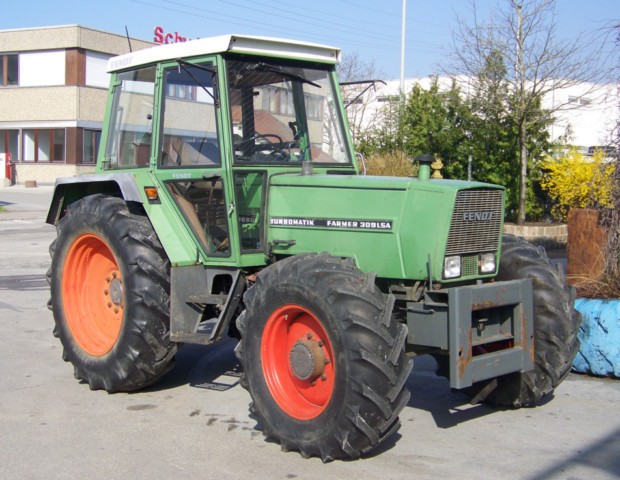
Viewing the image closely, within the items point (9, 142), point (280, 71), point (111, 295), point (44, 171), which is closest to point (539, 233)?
point (280, 71)

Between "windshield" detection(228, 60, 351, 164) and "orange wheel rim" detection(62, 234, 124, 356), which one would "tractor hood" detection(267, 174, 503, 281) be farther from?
"orange wheel rim" detection(62, 234, 124, 356)

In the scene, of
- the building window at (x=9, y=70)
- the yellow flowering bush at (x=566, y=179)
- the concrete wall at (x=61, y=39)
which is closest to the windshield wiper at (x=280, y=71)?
the yellow flowering bush at (x=566, y=179)

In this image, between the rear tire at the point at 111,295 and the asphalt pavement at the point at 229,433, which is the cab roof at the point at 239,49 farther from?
the asphalt pavement at the point at 229,433

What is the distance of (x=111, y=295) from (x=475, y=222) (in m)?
3.28

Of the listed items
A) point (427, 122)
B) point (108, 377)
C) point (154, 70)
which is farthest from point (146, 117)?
point (427, 122)

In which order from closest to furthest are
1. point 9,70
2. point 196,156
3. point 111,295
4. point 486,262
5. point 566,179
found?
1. point 486,262
2. point 196,156
3. point 111,295
4. point 566,179
5. point 9,70

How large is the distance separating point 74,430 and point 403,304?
99.5 inches

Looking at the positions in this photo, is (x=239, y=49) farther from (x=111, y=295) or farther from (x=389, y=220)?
(x=111, y=295)

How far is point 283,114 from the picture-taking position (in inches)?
272

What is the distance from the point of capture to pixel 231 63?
21.1ft

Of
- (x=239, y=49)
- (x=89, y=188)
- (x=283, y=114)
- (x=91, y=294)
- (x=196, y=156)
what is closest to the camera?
(x=239, y=49)

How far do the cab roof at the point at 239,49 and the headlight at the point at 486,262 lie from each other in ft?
7.25

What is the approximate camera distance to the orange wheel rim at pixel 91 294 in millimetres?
7285

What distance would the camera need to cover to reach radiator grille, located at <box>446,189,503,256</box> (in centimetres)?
559
